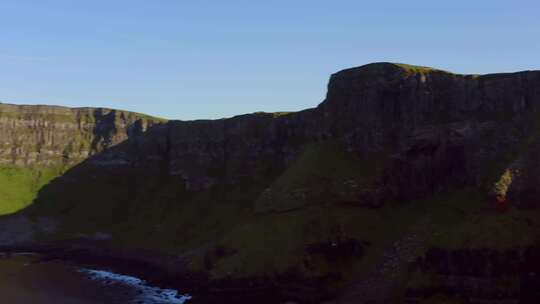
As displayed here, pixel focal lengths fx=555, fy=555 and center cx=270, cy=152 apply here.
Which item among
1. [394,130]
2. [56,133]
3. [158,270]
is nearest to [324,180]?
[394,130]

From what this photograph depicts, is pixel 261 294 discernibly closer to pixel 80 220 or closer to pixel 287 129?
pixel 287 129

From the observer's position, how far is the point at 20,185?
7106 inches

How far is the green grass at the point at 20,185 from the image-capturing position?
170 metres

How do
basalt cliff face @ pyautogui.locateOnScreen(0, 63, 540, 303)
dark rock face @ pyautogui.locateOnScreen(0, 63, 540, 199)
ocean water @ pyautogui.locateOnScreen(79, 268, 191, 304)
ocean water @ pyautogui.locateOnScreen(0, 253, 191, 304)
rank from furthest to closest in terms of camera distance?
dark rock face @ pyautogui.locateOnScreen(0, 63, 540, 199) → ocean water @ pyautogui.locateOnScreen(0, 253, 191, 304) → ocean water @ pyautogui.locateOnScreen(79, 268, 191, 304) → basalt cliff face @ pyautogui.locateOnScreen(0, 63, 540, 303)

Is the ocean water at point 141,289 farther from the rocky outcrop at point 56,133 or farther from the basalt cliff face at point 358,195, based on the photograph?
the rocky outcrop at point 56,133

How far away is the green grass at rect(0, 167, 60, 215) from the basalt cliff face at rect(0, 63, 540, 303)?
10083 millimetres

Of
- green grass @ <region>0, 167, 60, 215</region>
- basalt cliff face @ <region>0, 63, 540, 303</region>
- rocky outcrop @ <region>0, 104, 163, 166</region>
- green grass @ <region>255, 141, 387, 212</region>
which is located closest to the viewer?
basalt cliff face @ <region>0, 63, 540, 303</region>

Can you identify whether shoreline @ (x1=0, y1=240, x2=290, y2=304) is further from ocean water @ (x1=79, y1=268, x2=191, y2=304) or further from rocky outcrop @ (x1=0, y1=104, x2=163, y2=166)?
rocky outcrop @ (x1=0, y1=104, x2=163, y2=166)

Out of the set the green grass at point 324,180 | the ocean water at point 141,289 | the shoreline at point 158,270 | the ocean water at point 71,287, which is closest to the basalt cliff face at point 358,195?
the green grass at point 324,180

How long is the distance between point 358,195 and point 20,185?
122538mm

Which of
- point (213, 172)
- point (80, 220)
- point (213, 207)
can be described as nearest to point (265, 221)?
point (213, 207)

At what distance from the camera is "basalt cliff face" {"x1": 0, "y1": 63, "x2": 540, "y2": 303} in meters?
88.0

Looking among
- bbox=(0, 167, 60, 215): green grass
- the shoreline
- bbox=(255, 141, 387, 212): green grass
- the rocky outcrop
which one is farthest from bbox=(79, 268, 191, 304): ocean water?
the rocky outcrop

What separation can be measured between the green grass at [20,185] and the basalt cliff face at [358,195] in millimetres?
10083
